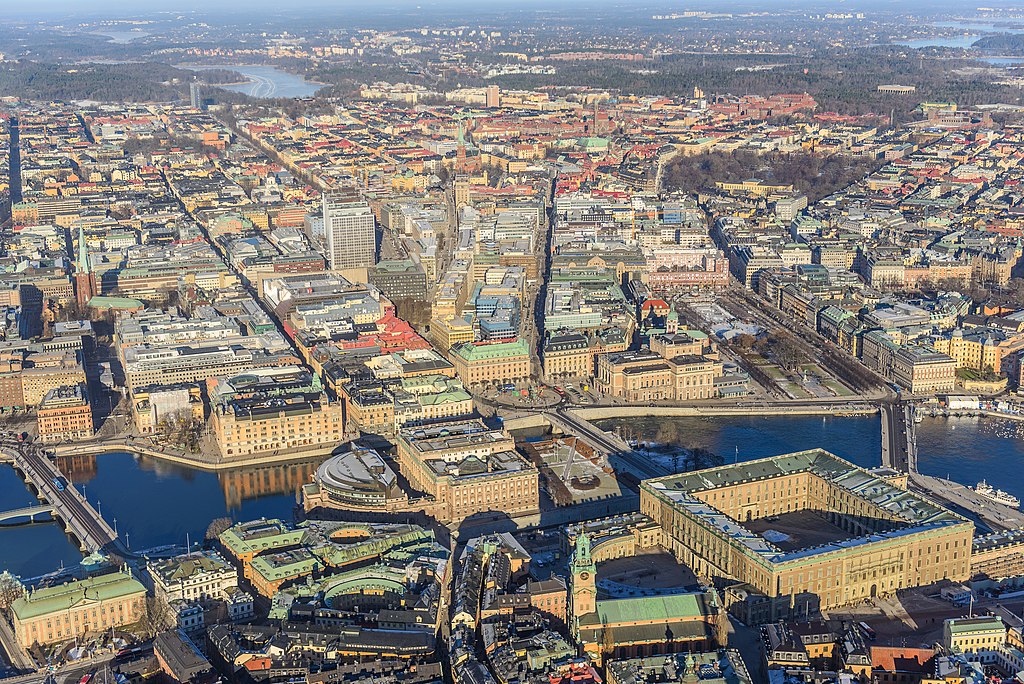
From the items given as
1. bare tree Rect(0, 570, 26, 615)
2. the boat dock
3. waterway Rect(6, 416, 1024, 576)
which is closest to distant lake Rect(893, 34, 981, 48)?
waterway Rect(6, 416, 1024, 576)

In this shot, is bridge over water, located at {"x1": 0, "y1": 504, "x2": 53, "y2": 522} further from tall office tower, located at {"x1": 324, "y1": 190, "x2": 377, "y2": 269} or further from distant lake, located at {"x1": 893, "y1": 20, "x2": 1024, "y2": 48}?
distant lake, located at {"x1": 893, "y1": 20, "x2": 1024, "y2": 48}

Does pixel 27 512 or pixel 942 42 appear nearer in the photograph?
pixel 27 512

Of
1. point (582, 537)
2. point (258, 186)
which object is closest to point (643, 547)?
point (582, 537)

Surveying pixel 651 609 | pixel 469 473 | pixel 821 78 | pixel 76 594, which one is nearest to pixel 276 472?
pixel 469 473

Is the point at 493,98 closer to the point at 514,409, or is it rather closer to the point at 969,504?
the point at 514,409

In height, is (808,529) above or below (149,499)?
above

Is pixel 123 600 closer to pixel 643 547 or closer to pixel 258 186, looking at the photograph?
pixel 643 547
